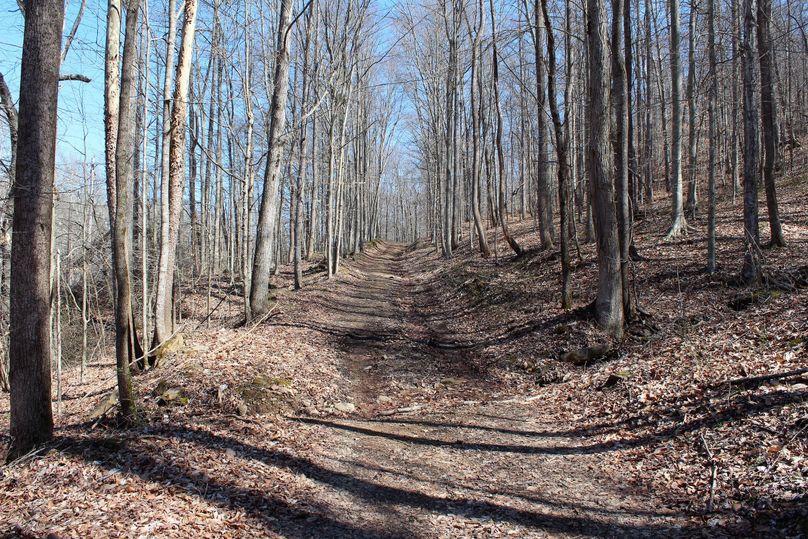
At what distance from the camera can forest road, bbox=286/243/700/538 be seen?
14.3 ft

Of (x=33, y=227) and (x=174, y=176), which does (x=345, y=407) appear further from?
(x=174, y=176)

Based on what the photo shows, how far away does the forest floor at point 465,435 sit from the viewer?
4.24 m

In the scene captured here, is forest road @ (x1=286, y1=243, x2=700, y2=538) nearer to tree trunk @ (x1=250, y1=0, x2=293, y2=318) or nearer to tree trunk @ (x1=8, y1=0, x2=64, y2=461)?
tree trunk @ (x1=8, y1=0, x2=64, y2=461)

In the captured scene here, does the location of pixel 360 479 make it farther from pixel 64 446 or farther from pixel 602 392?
pixel 602 392

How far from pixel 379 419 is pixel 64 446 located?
12.2 ft

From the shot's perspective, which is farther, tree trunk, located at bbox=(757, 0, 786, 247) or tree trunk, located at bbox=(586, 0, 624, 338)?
tree trunk, located at bbox=(757, 0, 786, 247)

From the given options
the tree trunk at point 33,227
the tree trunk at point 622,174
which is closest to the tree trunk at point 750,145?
the tree trunk at point 622,174

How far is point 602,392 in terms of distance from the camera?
23.9 feet

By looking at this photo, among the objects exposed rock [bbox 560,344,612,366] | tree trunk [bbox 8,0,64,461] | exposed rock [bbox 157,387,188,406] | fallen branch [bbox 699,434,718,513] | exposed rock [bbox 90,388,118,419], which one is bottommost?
fallen branch [bbox 699,434,718,513]

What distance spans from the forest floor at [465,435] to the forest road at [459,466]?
0.03 meters

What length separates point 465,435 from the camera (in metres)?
6.50

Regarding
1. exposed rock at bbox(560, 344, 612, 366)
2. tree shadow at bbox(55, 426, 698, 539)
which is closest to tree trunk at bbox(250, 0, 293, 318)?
tree shadow at bbox(55, 426, 698, 539)

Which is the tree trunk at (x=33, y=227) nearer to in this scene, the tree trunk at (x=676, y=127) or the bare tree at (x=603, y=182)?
the bare tree at (x=603, y=182)

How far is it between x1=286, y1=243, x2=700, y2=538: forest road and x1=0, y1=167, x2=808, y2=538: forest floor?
3cm
